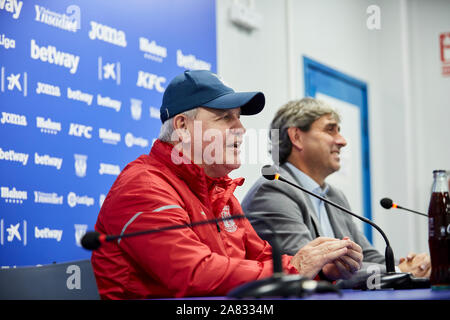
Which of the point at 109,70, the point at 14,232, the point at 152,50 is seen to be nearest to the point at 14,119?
the point at 14,232

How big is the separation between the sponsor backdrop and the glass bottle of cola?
128 cm

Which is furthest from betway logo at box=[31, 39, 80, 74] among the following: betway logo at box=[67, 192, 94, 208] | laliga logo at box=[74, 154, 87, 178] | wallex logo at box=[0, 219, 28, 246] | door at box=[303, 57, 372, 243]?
door at box=[303, 57, 372, 243]

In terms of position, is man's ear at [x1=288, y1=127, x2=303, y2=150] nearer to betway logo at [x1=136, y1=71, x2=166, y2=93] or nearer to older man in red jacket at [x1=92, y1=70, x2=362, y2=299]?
betway logo at [x1=136, y1=71, x2=166, y2=93]

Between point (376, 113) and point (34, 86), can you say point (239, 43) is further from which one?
point (376, 113)

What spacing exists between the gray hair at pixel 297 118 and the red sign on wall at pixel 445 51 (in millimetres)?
2670

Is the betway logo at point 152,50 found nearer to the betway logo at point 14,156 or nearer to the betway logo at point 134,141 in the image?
the betway logo at point 134,141

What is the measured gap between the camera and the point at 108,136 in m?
2.56

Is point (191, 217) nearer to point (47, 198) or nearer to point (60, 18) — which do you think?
point (47, 198)

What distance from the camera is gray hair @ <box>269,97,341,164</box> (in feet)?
9.19

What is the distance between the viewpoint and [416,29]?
206 inches

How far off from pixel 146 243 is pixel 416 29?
4.43 metres

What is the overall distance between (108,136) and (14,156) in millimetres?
484

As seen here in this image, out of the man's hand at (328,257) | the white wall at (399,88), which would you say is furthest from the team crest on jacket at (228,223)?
the white wall at (399,88)

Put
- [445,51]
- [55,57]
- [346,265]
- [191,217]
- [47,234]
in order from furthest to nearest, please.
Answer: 1. [445,51]
2. [55,57]
3. [47,234]
4. [346,265]
5. [191,217]
